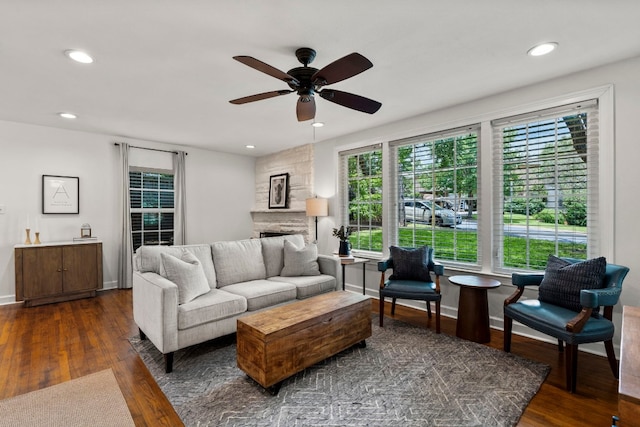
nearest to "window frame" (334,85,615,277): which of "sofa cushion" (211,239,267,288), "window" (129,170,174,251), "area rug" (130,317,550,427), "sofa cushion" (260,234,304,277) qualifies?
"area rug" (130,317,550,427)

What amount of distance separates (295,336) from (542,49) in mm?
2784

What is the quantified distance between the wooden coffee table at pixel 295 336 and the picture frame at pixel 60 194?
3877 millimetres

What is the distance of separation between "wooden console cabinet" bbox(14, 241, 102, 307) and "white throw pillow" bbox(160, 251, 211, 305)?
249 centimetres

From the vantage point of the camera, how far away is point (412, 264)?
3.48 meters

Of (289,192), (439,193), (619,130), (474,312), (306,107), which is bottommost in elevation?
(474,312)

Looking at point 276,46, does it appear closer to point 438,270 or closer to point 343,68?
point 343,68

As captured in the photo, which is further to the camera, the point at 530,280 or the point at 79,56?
the point at 530,280

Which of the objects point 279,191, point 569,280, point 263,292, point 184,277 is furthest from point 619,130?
point 279,191

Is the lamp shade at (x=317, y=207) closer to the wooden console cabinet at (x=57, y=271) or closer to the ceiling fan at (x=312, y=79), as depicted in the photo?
the ceiling fan at (x=312, y=79)

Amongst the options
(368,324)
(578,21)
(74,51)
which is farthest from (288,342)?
(578,21)

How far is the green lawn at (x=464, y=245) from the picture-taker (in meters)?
3.02

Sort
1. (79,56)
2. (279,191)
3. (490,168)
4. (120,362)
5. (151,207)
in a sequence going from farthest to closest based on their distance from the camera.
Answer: (279,191), (151,207), (490,168), (120,362), (79,56)

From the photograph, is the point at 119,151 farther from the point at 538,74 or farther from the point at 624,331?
the point at 624,331

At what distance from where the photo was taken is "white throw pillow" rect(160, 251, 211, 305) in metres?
2.62
